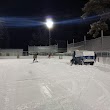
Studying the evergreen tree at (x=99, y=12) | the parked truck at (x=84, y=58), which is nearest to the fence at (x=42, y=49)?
the evergreen tree at (x=99, y=12)

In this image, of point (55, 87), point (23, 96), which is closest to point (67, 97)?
point (23, 96)

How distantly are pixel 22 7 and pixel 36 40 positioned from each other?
17.4 m

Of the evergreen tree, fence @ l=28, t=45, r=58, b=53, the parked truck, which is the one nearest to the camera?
the parked truck

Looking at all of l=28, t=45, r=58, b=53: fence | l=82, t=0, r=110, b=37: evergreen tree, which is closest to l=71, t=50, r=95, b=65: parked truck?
l=82, t=0, r=110, b=37: evergreen tree

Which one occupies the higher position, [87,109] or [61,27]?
[61,27]

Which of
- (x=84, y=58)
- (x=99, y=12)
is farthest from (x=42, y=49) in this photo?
(x=84, y=58)

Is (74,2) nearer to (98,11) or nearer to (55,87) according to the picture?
(98,11)

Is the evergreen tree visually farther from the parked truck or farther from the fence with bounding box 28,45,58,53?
the fence with bounding box 28,45,58,53

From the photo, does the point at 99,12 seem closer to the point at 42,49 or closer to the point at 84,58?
the point at 84,58

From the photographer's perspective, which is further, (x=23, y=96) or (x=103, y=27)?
(x=103, y=27)

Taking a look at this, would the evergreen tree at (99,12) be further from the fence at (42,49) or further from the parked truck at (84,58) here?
the fence at (42,49)

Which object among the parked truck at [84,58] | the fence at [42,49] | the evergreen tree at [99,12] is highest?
the evergreen tree at [99,12]

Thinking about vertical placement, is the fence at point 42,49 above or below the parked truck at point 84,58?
above

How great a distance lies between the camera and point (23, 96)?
10.4 meters
